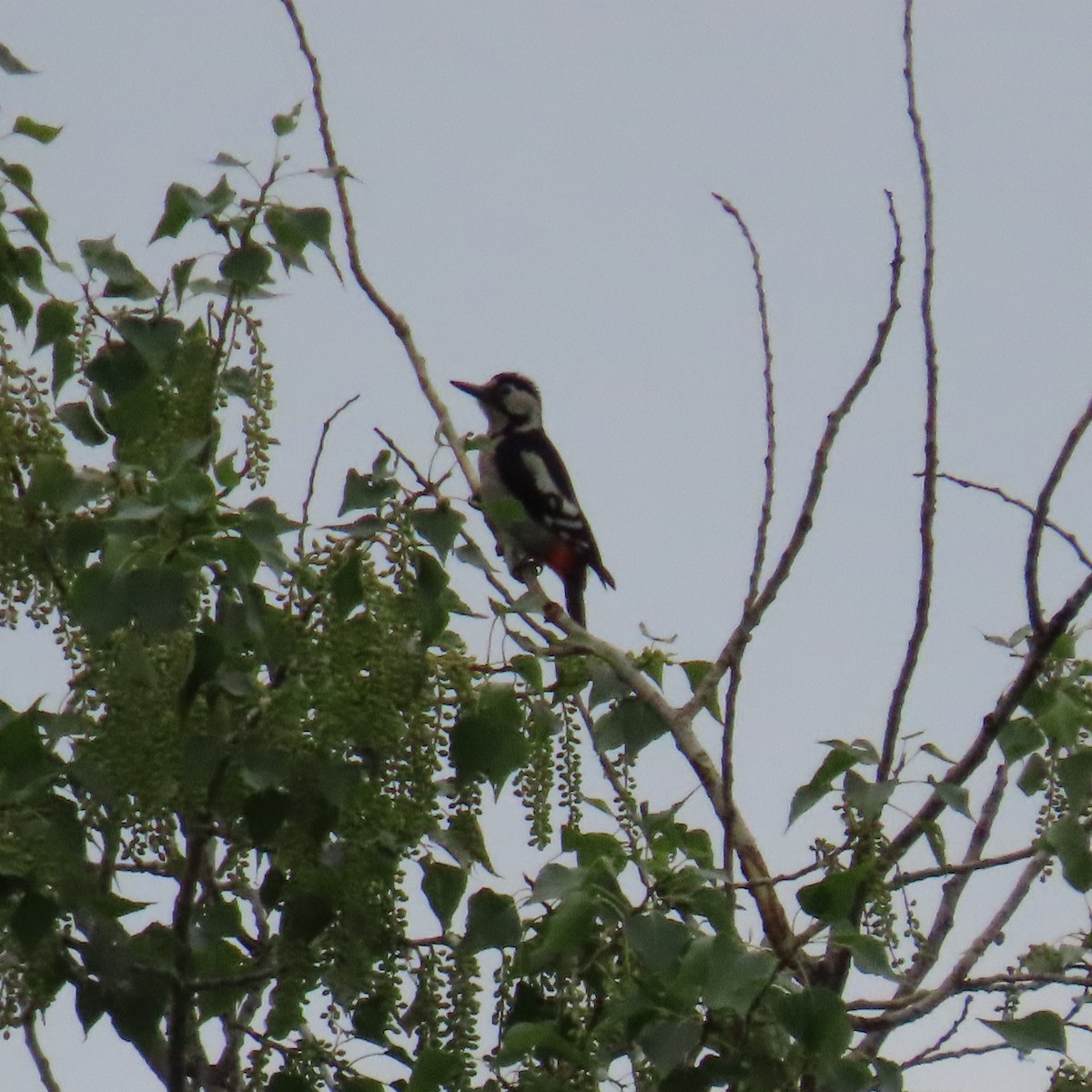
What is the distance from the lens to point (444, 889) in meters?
2.30

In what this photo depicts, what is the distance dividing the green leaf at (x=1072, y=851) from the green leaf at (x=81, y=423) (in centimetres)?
140

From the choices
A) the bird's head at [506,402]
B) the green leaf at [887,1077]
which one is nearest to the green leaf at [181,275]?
the green leaf at [887,1077]

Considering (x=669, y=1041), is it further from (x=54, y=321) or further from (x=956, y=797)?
(x=54, y=321)

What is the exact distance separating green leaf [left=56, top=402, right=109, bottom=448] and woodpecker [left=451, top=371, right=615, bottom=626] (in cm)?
355

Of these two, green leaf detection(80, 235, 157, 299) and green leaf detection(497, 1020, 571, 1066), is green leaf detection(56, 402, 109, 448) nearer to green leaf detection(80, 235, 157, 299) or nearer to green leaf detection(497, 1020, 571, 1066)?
green leaf detection(80, 235, 157, 299)

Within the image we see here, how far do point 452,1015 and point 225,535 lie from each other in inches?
26.7

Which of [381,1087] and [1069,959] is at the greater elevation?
[1069,959]

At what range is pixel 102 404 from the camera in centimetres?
248

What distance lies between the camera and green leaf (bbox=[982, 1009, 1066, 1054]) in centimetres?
219

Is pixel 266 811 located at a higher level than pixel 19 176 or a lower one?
lower

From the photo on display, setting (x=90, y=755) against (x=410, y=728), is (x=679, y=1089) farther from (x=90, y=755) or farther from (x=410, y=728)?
(x=90, y=755)

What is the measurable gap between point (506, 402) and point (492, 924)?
16.6ft

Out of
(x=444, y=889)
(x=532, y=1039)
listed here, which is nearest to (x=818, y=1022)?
(x=532, y=1039)

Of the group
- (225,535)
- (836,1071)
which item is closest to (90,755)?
(225,535)
